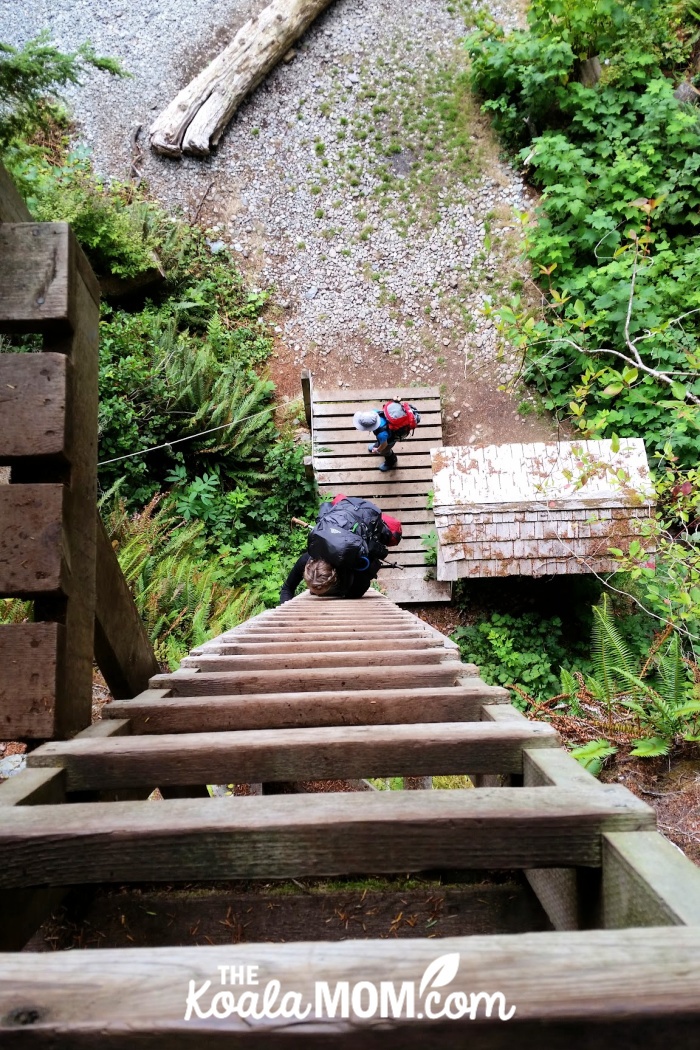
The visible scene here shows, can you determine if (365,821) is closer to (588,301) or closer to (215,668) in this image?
(215,668)

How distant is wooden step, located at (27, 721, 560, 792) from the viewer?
123 cm

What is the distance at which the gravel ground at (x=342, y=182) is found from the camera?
1038 centimetres

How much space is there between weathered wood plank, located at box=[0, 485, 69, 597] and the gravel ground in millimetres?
8917

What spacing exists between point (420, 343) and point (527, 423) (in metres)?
2.42

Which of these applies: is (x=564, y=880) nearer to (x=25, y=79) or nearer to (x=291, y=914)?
(x=291, y=914)

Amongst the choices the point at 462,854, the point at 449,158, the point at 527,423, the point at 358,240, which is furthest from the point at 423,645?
the point at 449,158

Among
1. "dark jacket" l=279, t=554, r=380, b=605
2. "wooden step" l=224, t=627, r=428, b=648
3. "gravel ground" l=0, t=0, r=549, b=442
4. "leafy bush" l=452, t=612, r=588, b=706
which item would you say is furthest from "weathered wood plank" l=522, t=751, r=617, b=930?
"gravel ground" l=0, t=0, r=549, b=442

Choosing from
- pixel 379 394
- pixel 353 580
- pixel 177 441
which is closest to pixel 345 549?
pixel 353 580

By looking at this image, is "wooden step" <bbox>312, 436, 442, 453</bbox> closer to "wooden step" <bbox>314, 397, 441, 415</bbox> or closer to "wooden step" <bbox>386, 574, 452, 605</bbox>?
"wooden step" <bbox>314, 397, 441, 415</bbox>

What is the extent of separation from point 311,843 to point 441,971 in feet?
1.15

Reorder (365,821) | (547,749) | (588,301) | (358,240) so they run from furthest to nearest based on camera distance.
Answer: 1. (358,240)
2. (588,301)
3. (547,749)
4. (365,821)

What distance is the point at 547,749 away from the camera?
1.24m

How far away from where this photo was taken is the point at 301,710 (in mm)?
1583

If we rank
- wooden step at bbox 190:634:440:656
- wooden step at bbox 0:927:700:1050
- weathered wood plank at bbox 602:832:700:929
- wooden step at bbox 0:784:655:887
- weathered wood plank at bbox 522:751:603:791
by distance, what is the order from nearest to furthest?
1. wooden step at bbox 0:927:700:1050
2. weathered wood plank at bbox 602:832:700:929
3. wooden step at bbox 0:784:655:887
4. weathered wood plank at bbox 522:751:603:791
5. wooden step at bbox 190:634:440:656
